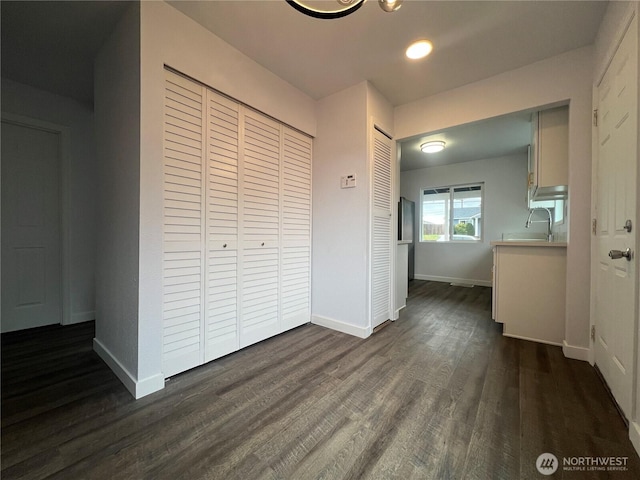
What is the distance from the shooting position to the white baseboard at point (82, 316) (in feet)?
9.15

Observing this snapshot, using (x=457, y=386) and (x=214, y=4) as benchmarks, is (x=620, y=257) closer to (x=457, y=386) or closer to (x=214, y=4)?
(x=457, y=386)

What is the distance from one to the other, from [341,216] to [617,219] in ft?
6.30

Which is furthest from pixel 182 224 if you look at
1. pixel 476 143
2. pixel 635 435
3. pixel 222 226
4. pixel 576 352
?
pixel 476 143

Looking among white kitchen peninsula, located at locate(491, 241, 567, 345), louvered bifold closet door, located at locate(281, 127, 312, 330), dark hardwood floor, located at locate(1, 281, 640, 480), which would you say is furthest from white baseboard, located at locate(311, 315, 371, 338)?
white kitchen peninsula, located at locate(491, 241, 567, 345)

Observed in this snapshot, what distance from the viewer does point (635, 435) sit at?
117 centimetres

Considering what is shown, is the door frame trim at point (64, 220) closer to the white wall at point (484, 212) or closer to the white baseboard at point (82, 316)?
the white baseboard at point (82, 316)

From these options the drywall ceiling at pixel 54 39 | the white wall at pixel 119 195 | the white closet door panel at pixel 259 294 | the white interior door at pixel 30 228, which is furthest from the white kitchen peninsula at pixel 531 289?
the white interior door at pixel 30 228

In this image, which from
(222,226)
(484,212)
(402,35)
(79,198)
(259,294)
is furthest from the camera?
(484,212)

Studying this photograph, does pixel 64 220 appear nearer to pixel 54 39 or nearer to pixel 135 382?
pixel 54 39

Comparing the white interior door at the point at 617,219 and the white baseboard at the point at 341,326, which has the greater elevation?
the white interior door at the point at 617,219

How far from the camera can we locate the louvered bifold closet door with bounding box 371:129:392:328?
2.57 meters

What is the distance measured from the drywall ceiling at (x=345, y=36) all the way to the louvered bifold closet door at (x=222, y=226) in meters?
0.58

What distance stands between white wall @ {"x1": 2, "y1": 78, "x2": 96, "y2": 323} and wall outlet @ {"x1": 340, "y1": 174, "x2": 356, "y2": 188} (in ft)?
8.82

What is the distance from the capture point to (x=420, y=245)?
5.84 meters
